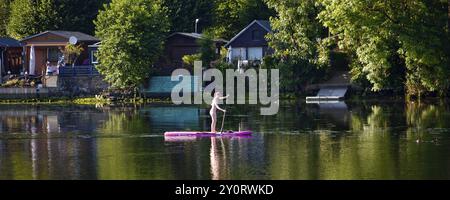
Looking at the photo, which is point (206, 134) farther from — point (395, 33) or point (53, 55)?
point (53, 55)

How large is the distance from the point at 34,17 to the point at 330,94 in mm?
32213

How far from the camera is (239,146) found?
3388 centimetres

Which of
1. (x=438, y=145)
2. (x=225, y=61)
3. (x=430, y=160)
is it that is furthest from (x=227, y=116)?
(x=225, y=61)

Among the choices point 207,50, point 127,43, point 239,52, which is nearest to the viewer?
point 127,43

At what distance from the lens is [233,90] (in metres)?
68.9

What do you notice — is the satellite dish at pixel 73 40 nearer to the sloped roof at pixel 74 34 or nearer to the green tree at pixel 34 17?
the sloped roof at pixel 74 34

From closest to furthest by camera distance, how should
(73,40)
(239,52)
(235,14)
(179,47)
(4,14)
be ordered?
(73,40), (179,47), (239,52), (235,14), (4,14)

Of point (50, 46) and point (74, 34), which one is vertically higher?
point (74, 34)

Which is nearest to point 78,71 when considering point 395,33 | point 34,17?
point 34,17

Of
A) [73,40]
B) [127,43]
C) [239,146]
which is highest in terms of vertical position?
[73,40]

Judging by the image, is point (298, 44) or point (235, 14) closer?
point (298, 44)

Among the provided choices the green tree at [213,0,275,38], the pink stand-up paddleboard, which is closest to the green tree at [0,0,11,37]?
the green tree at [213,0,275,38]

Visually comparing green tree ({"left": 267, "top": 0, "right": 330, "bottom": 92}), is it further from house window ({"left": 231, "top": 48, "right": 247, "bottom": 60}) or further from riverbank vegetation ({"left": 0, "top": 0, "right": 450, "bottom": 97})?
house window ({"left": 231, "top": 48, "right": 247, "bottom": 60})

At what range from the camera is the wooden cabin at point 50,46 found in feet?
264
